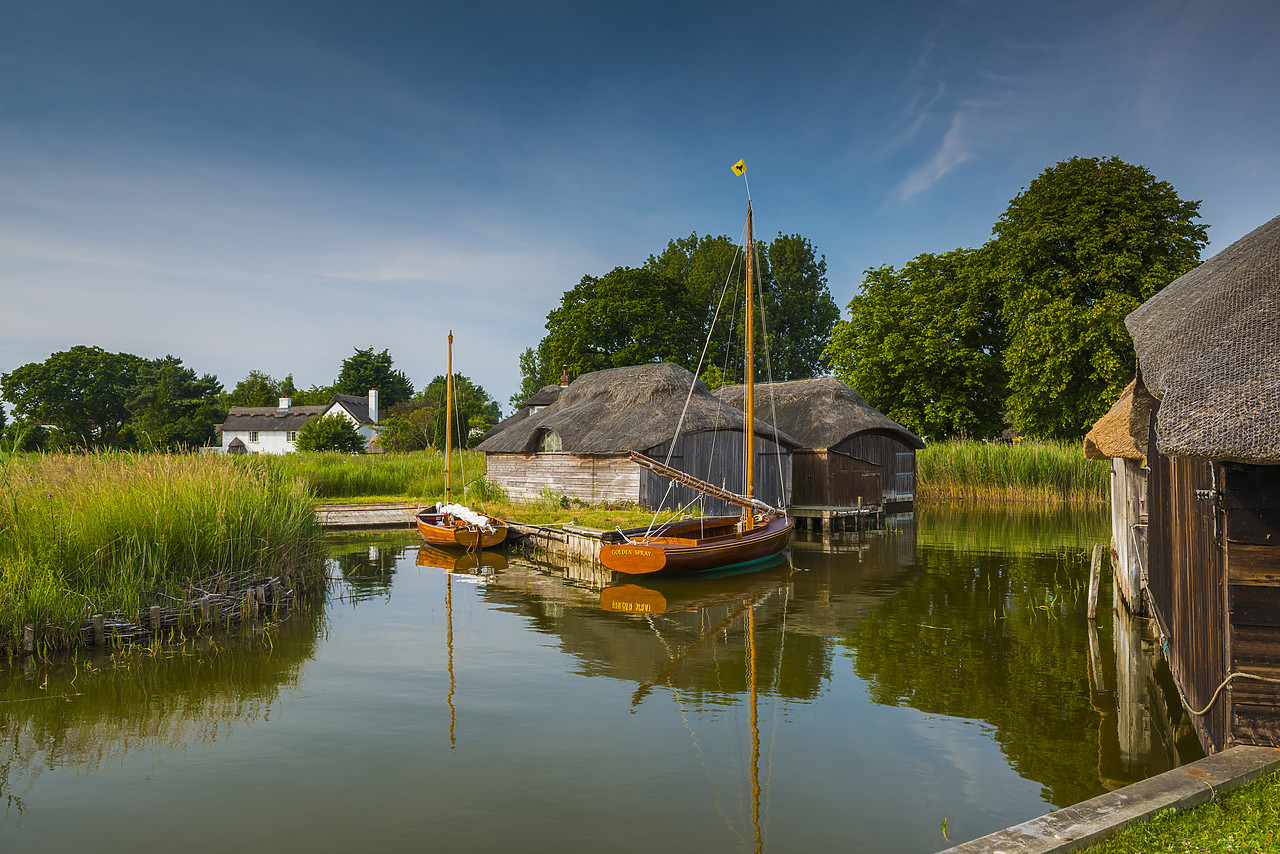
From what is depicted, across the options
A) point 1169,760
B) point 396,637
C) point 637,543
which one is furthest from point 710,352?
point 1169,760

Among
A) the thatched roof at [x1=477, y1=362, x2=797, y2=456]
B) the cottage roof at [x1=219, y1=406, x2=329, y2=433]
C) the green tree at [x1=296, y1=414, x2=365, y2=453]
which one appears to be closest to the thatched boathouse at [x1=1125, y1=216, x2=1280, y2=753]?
the thatched roof at [x1=477, y1=362, x2=797, y2=456]

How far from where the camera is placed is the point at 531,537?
78.5 feet

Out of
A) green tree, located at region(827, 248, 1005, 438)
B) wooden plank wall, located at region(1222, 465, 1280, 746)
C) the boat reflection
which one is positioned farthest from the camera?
green tree, located at region(827, 248, 1005, 438)

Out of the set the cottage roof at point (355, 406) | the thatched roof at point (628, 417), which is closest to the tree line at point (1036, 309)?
the thatched roof at point (628, 417)

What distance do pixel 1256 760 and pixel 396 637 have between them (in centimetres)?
1147

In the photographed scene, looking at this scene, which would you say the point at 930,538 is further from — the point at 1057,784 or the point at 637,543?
the point at 1057,784

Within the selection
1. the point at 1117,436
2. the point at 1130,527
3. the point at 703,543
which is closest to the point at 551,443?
the point at 703,543

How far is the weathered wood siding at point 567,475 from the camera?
2544 cm

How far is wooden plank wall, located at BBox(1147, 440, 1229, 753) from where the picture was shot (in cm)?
589

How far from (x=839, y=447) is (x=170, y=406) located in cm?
5886

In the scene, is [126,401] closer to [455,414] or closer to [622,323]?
[455,414]

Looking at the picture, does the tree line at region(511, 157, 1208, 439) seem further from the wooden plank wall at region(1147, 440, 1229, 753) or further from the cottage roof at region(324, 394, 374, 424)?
the cottage roof at region(324, 394, 374, 424)

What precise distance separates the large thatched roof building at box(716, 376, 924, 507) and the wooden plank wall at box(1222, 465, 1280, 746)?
23.4 metres

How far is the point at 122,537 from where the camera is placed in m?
12.0
